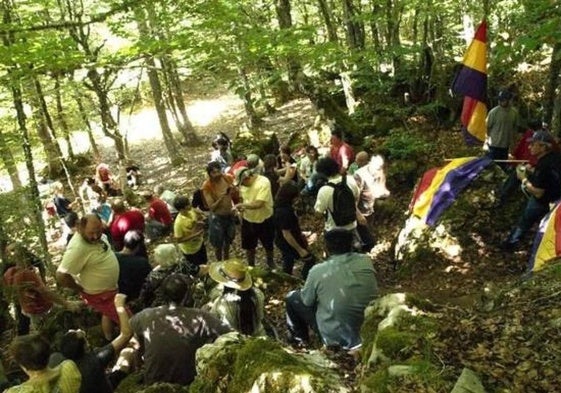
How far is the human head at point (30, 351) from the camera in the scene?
3621 millimetres

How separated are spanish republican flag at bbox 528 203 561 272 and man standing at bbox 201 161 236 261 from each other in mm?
4414

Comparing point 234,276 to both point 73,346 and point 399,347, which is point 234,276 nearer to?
point 73,346

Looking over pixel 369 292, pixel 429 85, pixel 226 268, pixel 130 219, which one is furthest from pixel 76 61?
pixel 429 85

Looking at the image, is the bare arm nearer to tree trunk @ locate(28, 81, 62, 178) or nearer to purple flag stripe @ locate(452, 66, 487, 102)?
purple flag stripe @ locate(452, 66, 487, 102)

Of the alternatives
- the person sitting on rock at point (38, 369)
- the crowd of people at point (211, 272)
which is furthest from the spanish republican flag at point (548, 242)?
the person sitting on rock at point (38, 369)

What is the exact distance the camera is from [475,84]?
916cm

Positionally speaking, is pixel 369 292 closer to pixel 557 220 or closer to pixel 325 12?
pixel 557 220

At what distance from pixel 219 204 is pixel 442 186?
11.8ft

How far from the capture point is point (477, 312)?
13.5 feet

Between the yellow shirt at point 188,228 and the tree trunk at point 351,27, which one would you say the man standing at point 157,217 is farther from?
the tree trunk at point 351,27

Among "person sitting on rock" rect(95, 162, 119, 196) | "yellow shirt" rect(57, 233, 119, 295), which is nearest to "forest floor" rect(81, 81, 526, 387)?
"yellow shirt" rect(57, 233, 119, 295)

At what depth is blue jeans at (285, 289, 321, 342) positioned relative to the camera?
513cm

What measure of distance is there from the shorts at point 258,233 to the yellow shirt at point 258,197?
0.10m

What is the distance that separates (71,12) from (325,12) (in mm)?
6882
